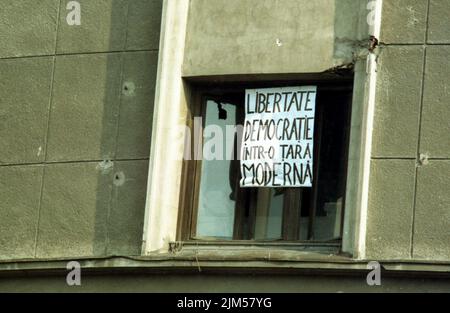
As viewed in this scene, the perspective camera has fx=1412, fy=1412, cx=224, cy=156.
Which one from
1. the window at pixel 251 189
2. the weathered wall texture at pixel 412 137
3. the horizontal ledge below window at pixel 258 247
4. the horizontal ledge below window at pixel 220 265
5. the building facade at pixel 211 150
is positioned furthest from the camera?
the window at pixel 251 189

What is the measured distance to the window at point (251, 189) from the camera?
12664mm

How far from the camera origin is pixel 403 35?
1252 cm

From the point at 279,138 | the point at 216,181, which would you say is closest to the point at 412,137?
the point at 279,138

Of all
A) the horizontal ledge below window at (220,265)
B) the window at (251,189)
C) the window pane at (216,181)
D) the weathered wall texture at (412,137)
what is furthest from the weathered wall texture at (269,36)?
the horizontal ledge below window at (220,265)

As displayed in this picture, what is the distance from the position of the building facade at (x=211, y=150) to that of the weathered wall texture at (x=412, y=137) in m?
0.01

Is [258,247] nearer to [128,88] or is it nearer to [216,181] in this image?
[216,181]

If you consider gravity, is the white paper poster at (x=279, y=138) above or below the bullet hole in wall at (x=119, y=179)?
above

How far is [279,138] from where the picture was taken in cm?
1290

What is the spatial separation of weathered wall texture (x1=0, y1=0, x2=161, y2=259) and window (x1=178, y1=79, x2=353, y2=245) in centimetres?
52

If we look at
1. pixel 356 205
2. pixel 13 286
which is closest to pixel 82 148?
pixel 13 286

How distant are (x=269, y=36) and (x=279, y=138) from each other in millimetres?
934

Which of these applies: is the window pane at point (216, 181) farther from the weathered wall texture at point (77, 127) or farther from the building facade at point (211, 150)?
the weathered wall texture at point (77, 127)

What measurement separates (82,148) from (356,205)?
9.04ft

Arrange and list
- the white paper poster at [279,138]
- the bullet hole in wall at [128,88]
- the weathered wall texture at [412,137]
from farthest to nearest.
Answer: the bullet hole in wall at [128,88] → the white paper poster at [279,138] → the weathered wall texture at [412,137]
